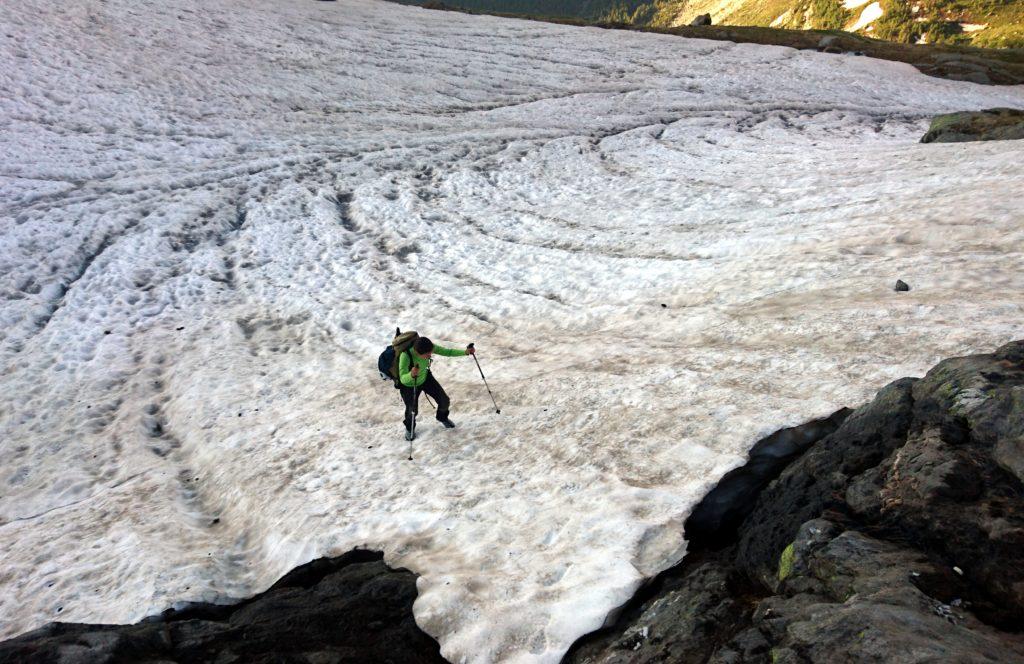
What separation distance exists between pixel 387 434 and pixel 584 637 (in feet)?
20.2

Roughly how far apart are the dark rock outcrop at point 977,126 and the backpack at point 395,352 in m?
22.5

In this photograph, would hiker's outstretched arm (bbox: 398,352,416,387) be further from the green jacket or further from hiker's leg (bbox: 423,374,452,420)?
hiker's leg (bbox: 423,374,452,420)

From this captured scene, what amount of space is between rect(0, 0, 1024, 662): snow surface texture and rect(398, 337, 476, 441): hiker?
467mm

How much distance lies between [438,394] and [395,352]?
47.7 inches

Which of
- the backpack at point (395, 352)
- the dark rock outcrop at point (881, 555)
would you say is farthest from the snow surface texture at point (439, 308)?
the backpack at point (395, 352)

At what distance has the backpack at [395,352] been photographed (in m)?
9.83

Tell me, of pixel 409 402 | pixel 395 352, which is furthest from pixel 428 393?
pixel 395 352

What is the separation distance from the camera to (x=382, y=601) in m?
6.66

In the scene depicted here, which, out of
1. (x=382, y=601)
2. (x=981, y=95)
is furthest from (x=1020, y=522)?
(x=981, y=95)

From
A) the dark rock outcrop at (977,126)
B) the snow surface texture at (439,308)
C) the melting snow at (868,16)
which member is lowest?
the melting snow at (868,16)

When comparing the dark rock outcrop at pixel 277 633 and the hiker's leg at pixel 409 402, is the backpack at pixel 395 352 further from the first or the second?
the dark rock outcrop at pixel 277 633

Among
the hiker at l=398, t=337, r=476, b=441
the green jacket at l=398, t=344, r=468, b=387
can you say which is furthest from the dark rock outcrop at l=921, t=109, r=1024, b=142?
the green jacket at l=398, t=344, r=468, b=387

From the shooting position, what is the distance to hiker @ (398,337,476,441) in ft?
32.2

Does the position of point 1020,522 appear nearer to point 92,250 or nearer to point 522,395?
point 522,395
